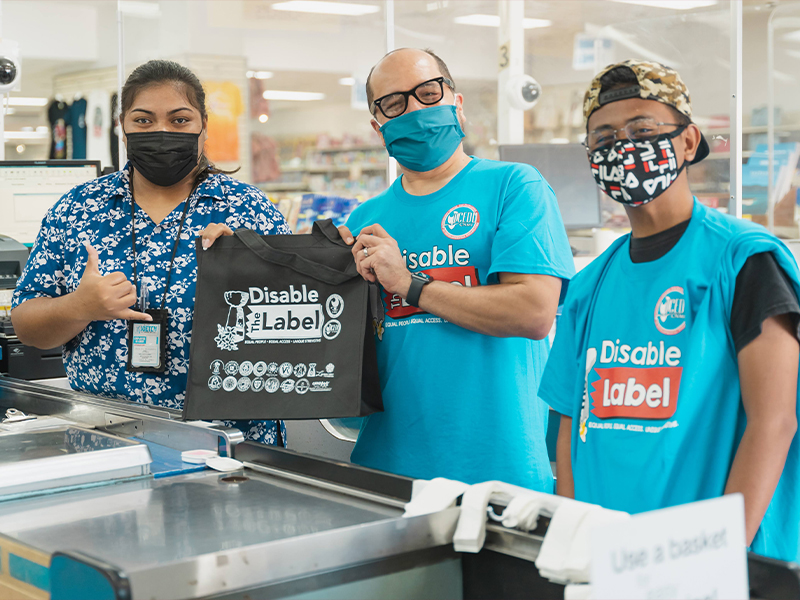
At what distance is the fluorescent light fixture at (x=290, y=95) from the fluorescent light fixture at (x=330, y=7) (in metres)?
0.77

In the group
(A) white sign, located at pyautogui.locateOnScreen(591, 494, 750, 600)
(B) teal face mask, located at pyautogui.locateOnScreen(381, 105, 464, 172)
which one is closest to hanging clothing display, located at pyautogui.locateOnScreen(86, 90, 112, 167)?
(B) teal face mask, located at pyautogui.locateOnScreen(381, 105, 464, 172)

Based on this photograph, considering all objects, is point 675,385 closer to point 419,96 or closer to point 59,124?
point 419,96

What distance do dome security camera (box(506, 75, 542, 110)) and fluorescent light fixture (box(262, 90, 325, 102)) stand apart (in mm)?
2963

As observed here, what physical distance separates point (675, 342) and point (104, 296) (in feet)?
3.89

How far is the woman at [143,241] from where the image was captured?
2.04 metres

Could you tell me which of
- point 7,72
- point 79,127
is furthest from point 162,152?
point 79,127

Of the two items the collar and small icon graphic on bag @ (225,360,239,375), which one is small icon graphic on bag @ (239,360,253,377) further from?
the collar

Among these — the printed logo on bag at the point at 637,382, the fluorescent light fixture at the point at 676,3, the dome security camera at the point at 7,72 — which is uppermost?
the fluorescent light fixture at the point at 676,3

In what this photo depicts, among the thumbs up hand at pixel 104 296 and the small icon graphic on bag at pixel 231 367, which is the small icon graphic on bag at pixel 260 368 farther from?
the thumbs up hand at pixel 104 296

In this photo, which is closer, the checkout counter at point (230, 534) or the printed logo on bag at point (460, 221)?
the checkout counter at point (230, 534)

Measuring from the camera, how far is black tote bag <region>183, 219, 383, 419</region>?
73.5 inches

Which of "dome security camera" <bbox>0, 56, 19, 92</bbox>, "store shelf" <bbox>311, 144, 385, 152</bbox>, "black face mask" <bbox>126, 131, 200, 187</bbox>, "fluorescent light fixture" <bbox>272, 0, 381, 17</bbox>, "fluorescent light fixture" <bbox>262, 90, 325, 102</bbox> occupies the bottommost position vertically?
"black face mask" <bbox>126, 131, 200, 187</bbox>

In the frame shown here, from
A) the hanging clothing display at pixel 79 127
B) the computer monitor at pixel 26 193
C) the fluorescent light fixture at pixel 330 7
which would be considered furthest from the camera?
the hanging clothing display at pixel 79 127

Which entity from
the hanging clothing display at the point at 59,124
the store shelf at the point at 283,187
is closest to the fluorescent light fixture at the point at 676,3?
the store shelf at the point at 283,187
